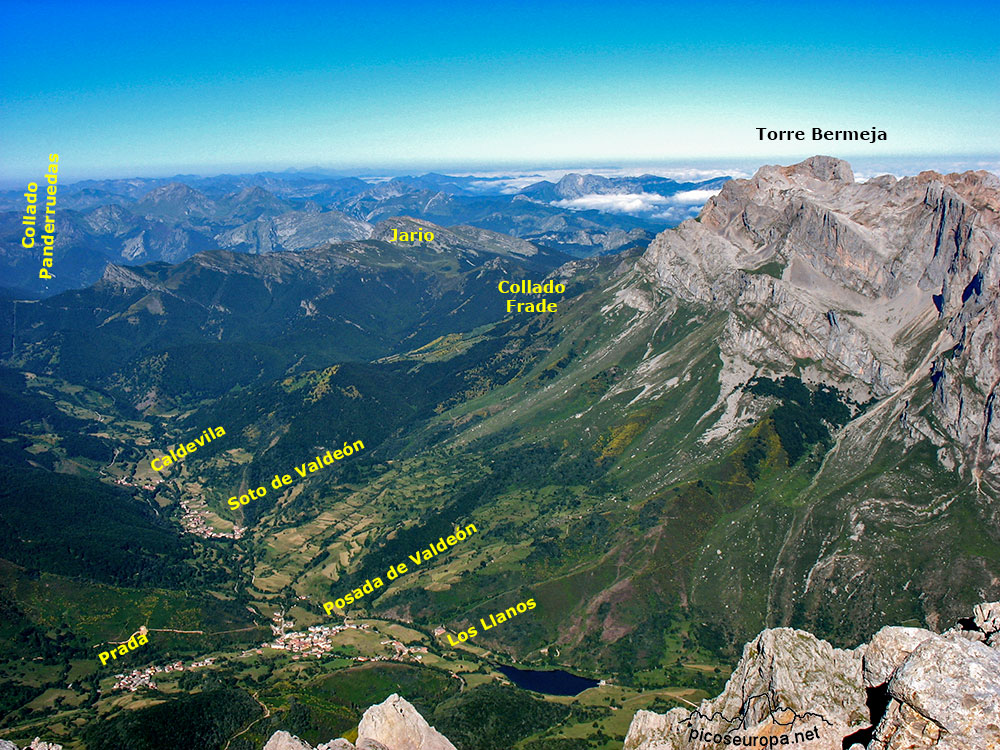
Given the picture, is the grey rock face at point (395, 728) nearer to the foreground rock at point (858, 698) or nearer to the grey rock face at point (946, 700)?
the foreground rock at point (858, 698)

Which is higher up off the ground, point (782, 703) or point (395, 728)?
point (782, 703)

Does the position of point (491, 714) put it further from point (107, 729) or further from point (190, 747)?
point (107, 729)

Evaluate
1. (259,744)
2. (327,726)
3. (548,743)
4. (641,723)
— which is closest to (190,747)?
(259,744)

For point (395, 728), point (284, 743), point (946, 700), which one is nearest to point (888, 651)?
point (946, 700)

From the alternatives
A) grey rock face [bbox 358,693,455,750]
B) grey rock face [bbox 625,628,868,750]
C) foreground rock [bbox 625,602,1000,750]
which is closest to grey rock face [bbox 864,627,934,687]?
foreground rock [bbox 625,602,1000,750]

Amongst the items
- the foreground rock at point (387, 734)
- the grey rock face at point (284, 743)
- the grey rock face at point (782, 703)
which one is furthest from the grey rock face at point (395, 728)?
the grey rock face at point (782, 703)

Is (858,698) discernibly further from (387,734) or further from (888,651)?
(387,734)
